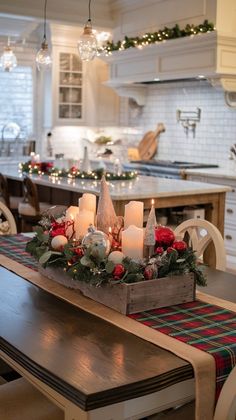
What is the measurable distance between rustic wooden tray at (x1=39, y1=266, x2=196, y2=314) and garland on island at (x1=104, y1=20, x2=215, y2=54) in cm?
414

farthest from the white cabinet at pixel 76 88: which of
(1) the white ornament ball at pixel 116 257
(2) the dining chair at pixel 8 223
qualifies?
(1) the white ornament ball at pixel 116 257

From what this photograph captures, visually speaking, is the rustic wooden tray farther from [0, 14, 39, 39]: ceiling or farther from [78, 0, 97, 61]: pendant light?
[0, 14, 39, 39]: ceiling

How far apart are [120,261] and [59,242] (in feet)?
0.96

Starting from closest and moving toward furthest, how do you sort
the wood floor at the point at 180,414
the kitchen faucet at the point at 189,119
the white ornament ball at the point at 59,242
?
the wood floor at the point at 180,414 < the white ornament ball at the point at 59,242 < the kitchen faucet at the point at 189,119

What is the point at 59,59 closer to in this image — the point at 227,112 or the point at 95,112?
the point at 95,112

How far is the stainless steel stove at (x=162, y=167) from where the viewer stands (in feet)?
20.6

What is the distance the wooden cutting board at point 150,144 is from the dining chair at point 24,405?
5.73 meters

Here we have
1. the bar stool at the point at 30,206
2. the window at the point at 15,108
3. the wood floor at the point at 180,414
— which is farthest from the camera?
the window at the point at 15,108

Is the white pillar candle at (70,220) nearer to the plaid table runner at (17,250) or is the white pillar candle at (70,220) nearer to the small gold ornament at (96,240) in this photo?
the small gold ornament at (96,240)

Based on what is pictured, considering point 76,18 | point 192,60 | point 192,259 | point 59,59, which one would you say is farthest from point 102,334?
point 59,59

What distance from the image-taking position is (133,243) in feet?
6.83

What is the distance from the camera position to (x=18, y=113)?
8328 mm

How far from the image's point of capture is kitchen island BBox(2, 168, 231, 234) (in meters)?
4.35

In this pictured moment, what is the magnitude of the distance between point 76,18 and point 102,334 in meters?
5.48
